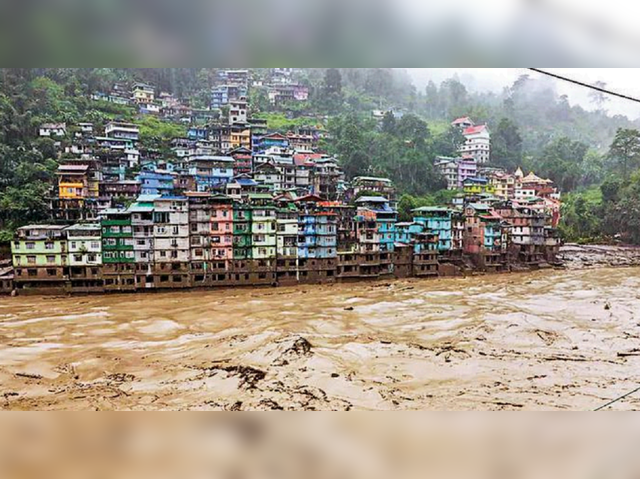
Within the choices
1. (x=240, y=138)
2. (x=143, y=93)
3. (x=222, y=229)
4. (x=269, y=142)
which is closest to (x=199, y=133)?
(x=240, y=138)

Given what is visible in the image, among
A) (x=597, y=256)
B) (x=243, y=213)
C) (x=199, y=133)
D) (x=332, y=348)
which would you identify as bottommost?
(x=332, y=348)

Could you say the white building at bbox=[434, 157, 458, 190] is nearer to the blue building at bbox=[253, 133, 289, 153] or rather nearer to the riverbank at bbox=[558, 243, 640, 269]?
the riverbank at bbox=[558, 243, 640, 269]

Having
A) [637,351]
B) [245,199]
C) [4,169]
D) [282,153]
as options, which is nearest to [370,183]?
[282,153]

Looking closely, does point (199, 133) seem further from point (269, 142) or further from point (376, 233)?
point (376, 233)

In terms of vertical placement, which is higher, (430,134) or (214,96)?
(214,96)

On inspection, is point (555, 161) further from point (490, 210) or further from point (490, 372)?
point (490, 372)

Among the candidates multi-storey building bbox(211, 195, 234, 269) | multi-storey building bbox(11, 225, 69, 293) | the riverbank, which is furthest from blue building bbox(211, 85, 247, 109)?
the riverbank
